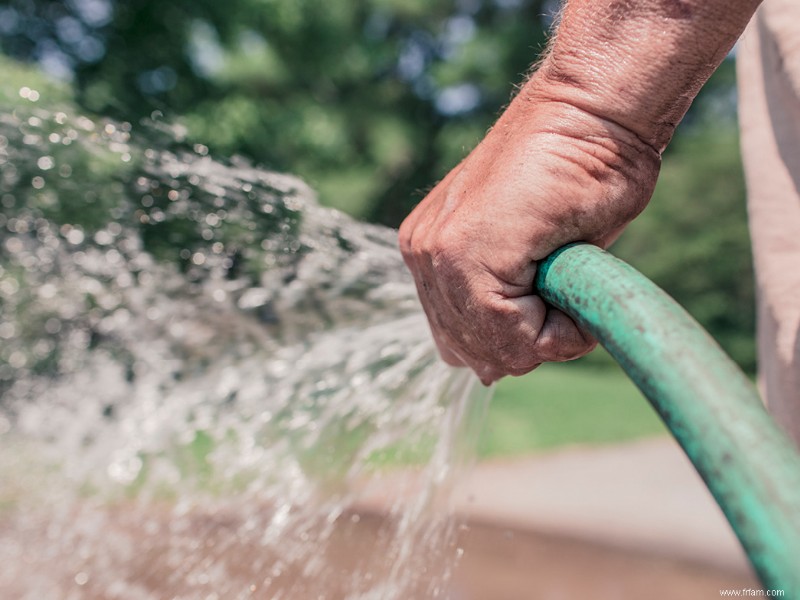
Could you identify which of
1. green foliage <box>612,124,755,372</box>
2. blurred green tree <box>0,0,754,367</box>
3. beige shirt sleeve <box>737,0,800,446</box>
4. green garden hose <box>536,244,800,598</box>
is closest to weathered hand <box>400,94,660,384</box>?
green garden hose <box>536,244,800,598</box>

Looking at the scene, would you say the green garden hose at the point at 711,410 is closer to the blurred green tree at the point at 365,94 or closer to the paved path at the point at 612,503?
the paved path at the point at 612,503

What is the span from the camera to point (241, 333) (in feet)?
14.5

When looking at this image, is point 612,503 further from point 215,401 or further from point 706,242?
point 706,242

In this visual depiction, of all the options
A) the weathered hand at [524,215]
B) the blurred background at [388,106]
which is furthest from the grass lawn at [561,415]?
the weathered hand at [524,215]

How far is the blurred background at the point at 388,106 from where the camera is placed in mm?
10727

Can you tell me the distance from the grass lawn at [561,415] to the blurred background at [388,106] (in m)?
0.04

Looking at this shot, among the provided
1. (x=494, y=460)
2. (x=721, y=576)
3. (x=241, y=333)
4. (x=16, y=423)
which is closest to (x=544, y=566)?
(x=721, y=576)

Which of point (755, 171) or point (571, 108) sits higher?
point (571, 108)

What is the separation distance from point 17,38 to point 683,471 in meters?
8.84

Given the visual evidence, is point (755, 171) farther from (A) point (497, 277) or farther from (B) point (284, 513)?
(B) point (284, 513)

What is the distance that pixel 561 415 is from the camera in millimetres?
10016

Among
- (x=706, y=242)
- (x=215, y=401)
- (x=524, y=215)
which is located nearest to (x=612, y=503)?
(x=215, y=401)

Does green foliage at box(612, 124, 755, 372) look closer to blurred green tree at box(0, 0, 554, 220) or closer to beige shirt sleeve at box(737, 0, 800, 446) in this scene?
blurred green tree at box(0, 0, 554, 220)

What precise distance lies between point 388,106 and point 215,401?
1156cm
